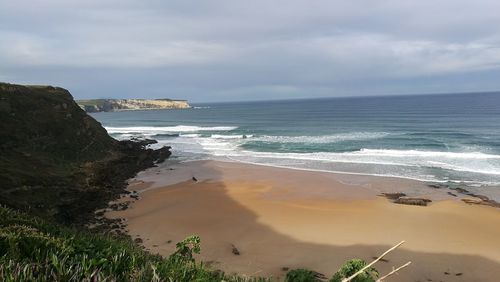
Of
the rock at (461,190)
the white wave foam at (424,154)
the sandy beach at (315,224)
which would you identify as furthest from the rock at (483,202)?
the white wave foam at (424,154)

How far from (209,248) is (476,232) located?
11.5m

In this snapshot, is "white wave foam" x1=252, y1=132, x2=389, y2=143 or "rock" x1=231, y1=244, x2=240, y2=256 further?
"white wave foam" x1=252, y1=132, x2=389, y2=143

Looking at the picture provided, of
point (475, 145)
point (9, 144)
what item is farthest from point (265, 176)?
point (475, 145)

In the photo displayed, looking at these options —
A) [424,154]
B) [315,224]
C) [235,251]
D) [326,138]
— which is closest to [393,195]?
[315,224]

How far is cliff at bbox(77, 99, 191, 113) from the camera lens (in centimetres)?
16168

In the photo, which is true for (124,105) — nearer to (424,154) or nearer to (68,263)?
(424,154)

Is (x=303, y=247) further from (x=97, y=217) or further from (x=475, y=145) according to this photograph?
(x=475, y=145)

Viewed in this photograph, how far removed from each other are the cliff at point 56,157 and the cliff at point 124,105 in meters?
132

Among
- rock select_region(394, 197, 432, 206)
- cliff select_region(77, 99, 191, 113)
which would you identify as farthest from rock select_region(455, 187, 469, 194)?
cliff select_region(77, 99, 191, 113)

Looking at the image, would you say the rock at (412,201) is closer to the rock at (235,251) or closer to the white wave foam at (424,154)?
the rock at (235,251)

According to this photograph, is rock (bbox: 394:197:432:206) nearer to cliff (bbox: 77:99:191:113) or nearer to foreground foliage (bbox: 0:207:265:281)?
foreground foliage (bbox: 0:207:265:281)

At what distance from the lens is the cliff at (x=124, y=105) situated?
161675mm

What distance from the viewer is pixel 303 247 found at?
15.3m

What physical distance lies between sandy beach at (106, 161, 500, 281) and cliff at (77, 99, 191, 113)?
14497 centimetres
